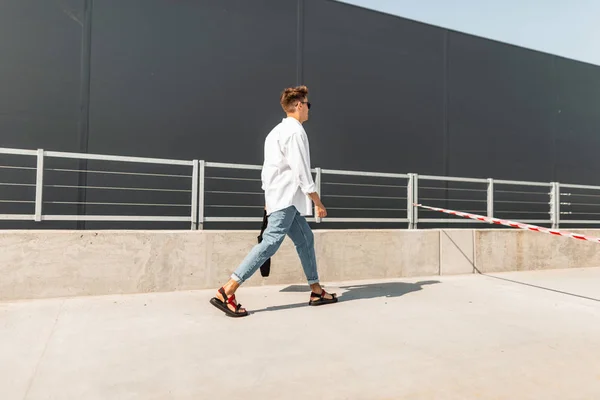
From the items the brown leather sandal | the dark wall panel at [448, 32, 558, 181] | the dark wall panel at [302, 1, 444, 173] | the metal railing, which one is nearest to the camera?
the brown leather sandal

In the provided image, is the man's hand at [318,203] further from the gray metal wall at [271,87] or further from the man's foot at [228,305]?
the gray metal wall at [271,87]

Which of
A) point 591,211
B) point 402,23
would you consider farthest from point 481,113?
point 591,211

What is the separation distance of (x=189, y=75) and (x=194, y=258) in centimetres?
356

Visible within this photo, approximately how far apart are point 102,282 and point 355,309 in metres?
2.41

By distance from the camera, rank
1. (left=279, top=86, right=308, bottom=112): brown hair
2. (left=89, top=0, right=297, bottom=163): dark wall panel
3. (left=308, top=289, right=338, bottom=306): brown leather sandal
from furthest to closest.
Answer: (left=89, top=0, right=297, bottom=163): dark wall panel < (left=308, top=289, right=338, bottom=306): brown leather sandal < (left=279, top=86, right=308, bottom=112): brown hair

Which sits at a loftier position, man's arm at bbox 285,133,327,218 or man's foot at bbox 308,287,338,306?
man's arm at bbox 285,133,327,218

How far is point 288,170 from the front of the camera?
10.7ft

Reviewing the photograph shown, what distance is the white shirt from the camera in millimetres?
3141

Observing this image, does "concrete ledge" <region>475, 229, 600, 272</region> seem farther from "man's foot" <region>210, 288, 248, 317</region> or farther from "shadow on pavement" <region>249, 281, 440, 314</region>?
"man's foot" <region>210, 288, 248, 317</region>

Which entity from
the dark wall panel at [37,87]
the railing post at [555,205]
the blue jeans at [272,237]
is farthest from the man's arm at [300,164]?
the railing post at [555,205]

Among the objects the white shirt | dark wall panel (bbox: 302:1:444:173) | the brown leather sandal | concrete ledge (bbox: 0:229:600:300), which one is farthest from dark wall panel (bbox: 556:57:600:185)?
the white shirt

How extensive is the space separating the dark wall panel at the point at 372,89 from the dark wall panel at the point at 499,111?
20.4 inches

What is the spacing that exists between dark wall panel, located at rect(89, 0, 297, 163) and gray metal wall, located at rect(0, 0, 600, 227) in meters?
0.02

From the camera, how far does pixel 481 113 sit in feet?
29.1
